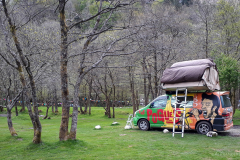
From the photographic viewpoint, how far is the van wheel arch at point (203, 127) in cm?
962

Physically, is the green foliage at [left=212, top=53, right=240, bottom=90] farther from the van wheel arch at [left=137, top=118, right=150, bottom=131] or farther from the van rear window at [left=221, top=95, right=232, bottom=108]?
the van wheel arch at [left=137, top=118, right=150, bottom=131]

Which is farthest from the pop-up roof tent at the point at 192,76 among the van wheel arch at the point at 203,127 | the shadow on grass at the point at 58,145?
the shadow on grass at the point at 58,145

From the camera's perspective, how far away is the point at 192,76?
9156mm

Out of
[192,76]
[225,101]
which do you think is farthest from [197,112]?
[192,76]

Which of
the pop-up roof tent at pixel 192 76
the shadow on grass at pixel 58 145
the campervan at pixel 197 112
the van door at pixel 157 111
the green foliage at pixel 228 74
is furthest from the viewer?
the green foliage at pixel 228 74

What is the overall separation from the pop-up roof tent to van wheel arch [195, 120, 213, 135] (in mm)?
1522

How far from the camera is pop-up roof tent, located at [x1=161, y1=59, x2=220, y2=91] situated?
908 centimetres

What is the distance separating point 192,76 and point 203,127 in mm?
2422

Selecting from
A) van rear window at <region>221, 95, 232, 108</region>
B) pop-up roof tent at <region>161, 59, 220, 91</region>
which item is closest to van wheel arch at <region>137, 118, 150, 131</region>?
pop-up roof tent at <region>161, 59, 220, 91</region>

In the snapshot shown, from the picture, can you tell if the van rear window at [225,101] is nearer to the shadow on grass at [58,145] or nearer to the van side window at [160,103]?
the van side window at [160,103]

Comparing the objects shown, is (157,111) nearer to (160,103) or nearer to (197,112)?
(160,103)

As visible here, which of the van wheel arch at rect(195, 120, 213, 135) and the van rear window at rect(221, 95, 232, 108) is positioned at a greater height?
the van rear window at rect(221, 95, 232, 108)

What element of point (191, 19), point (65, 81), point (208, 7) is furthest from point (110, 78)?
point (65, 81)

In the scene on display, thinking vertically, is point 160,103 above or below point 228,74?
below
